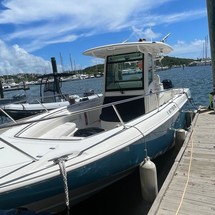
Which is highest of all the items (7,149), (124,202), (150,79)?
(150,79)

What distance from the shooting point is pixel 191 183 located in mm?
4711

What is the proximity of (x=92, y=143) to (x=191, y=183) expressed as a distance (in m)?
1.72

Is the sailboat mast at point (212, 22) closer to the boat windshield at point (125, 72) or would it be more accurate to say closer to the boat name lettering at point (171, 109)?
the boat name lettering at point (171, 109)

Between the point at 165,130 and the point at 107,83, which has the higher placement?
the point at 107,83

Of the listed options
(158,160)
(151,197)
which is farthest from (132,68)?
(151,197)

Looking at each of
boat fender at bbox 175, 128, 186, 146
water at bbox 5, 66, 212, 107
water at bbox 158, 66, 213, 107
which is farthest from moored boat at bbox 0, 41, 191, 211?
water at bbox 158, 66, 213, 107

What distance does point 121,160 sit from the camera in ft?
15.2

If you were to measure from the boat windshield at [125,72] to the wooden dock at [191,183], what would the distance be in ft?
6.13

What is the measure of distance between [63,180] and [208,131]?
4937mm

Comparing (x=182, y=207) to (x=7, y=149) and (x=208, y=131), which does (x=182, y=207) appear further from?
(x=208, y=131)

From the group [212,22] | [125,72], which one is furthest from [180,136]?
[212,22]

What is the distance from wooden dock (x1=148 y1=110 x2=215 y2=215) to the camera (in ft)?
13.2

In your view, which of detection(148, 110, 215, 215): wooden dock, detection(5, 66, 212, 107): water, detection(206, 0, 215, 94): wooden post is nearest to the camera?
detection(148, 110, 215, 215): wooden dock

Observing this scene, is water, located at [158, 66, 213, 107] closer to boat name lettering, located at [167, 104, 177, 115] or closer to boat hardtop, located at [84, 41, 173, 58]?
boat name lettering, located at [167, 104, 177, 115]
